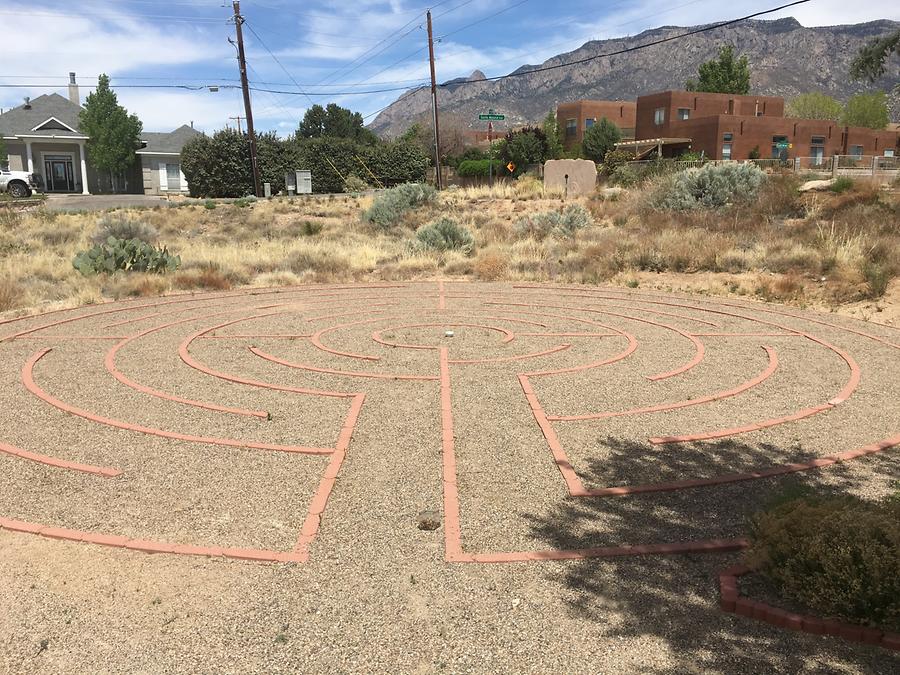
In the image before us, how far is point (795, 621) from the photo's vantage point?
3.82 m

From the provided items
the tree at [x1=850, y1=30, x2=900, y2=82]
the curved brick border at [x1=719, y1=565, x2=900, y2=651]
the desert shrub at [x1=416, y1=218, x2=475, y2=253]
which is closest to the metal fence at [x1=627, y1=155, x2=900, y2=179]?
the desert shrub at [x1=416, y1=218, x2=475, y2=253]

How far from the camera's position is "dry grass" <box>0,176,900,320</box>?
16.4 metres

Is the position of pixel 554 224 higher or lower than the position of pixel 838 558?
higher

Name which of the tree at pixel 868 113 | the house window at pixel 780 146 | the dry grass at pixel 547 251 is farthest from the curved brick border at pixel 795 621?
the tree at pixel 868 113

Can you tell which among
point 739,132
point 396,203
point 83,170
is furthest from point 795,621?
point 739,132

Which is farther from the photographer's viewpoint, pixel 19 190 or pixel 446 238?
pixel 19 190

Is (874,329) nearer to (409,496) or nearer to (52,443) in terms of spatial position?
(409,496)

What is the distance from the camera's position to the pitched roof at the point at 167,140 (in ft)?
173

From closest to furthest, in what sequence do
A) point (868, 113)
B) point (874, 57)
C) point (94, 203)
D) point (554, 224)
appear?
point (874, 57), point (554, 224), point (94, 203), point (868, 113)

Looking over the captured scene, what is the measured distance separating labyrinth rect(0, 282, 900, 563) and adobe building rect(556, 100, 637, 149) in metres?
72.7

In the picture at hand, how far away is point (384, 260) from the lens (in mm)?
21266

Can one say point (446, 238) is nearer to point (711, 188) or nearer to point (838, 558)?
point (711, 188)

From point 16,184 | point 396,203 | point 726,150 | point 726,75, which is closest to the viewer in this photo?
point 396,203

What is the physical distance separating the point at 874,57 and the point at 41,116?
58084 millimetres
